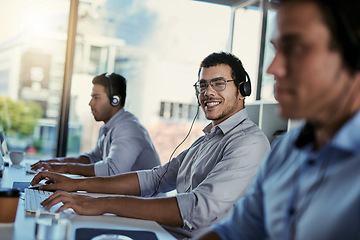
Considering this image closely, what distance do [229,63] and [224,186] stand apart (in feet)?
2.38

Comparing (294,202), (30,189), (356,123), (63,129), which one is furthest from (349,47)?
(63,129)

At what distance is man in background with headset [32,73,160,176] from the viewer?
262 centimetres

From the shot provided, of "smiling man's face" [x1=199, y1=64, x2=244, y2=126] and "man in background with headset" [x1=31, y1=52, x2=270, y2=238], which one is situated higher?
"smiling man's face" [x1=199, y1=64, x2=244, y2=126]

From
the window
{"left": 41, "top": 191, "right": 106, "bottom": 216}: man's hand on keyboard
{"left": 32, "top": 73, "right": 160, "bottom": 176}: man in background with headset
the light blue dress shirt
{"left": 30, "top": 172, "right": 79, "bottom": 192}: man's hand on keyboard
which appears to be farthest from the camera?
the window

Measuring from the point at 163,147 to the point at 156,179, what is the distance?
2.30 m

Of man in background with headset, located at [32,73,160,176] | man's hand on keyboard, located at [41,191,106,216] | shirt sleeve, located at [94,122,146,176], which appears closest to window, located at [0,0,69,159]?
man in background with headset, located at [32,73,160,176]

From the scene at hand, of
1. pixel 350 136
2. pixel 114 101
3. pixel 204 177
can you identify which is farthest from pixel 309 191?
pixel 114 101

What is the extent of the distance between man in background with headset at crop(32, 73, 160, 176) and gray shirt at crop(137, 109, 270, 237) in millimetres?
573

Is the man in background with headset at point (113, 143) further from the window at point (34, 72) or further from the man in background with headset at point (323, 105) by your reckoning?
the man in background with headset at point (323, 105)

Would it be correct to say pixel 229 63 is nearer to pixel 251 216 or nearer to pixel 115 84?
pixel 251 216

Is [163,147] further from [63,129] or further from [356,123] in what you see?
[356,123]

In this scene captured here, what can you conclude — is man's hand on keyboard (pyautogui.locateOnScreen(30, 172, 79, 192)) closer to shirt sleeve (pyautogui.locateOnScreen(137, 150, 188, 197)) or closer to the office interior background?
shirt sleeve (pyautogui.locateOnScreen(137, 150, 188, 197))

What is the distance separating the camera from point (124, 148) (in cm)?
274

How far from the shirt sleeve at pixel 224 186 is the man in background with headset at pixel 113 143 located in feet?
3.70
